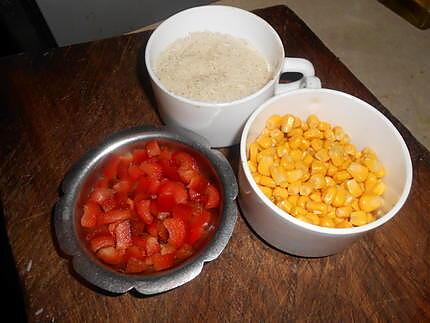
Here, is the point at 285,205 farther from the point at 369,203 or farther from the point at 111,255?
the point at 111,255

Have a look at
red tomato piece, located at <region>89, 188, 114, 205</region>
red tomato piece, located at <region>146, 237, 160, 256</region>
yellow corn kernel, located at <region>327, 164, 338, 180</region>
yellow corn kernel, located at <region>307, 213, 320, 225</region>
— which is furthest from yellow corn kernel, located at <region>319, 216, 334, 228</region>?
red tomato piece, located at <region>89, 188, 114, 205</region>

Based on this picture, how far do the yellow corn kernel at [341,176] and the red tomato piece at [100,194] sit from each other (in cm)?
48

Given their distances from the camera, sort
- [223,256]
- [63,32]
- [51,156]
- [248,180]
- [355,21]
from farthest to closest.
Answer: [355,21] < [63,32] < [51,156] < [223,256] < [248,180]

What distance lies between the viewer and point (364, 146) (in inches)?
39.4

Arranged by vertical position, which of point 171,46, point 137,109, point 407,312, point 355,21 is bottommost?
point 355,21

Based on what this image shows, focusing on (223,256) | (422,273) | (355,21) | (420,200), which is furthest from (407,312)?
(355,21)

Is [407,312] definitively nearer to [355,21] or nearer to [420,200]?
[420,200]

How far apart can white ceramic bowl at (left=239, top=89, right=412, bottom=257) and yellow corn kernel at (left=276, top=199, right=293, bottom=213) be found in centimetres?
4

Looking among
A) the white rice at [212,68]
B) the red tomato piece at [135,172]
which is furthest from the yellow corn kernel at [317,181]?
the red tomato piece at [135,172]

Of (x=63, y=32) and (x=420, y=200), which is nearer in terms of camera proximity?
(x=420, y=200)

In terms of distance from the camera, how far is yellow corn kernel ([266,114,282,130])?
97 cm

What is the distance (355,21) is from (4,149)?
1.73 meters

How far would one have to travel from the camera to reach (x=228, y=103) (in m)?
0.91

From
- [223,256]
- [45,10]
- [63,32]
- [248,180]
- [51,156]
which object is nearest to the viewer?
[248,180]
